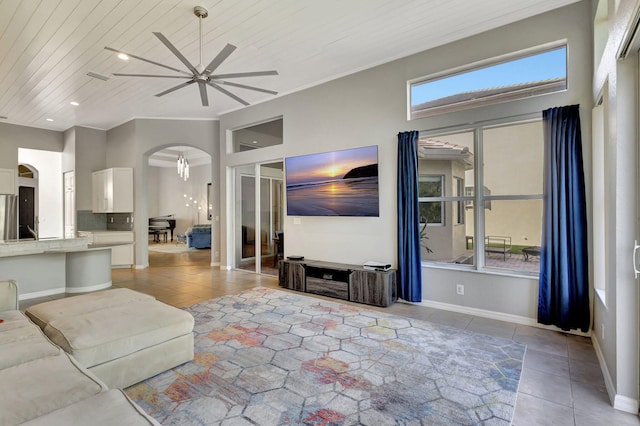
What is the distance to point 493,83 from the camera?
3.89 meters

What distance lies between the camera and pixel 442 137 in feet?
13.9

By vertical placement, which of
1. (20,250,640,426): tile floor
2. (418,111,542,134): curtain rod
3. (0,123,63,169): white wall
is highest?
(0,123,63,169): white wall

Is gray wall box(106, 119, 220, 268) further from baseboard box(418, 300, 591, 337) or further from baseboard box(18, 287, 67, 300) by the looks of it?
baseboard box(418, 300, 591, 337)

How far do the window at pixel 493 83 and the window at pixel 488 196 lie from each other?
37cm

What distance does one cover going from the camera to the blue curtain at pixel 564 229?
10.4 feet

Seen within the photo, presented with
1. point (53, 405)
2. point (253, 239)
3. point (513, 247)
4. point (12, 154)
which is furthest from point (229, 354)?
point (12, 154)

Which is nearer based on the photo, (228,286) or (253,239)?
(228,286)

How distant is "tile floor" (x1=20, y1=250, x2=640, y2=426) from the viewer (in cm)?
203

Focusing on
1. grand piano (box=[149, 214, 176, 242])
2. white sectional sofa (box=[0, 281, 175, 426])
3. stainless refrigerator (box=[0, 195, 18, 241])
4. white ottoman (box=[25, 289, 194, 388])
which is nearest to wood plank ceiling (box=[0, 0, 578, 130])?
stainless refrigerator (box=[0, 195, 18, 241])

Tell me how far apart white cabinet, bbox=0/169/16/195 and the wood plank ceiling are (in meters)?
1.49

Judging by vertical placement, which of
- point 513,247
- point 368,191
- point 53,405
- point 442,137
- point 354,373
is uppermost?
point 442,137

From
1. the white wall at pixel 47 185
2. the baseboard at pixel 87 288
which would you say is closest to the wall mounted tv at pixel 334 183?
the baseboard at pixel 87 288

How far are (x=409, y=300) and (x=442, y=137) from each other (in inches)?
88.3

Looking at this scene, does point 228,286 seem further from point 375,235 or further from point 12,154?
point 12,154
